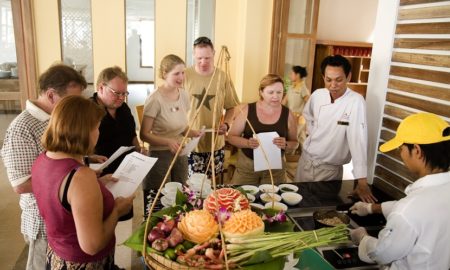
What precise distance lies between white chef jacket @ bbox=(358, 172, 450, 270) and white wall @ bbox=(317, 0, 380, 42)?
5.23 metres

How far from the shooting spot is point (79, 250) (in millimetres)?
1395

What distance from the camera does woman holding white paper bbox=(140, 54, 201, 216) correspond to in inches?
100

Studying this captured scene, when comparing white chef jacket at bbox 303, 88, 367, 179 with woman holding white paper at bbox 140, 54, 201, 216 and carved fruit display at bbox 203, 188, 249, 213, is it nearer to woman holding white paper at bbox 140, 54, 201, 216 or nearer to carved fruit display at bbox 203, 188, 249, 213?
woman holding white paper at bbox 140, 54, 201, 216

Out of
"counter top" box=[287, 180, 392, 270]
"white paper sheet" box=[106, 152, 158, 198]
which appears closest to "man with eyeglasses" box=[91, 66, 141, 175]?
"white paper sheet" box=[106, 152, 158, 198]

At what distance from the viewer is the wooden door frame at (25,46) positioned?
416 cm

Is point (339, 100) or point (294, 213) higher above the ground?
point (339, 100)

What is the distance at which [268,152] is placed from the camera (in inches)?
90.9

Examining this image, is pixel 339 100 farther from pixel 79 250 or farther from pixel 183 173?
pixel 79 250

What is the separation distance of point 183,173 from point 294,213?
122 cm

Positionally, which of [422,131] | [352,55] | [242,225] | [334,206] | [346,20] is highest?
[346,20]

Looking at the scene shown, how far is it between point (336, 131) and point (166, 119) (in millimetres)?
1217

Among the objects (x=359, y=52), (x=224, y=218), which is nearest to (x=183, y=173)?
(x=224, y=218)

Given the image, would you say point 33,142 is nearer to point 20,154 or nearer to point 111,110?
point 20,154

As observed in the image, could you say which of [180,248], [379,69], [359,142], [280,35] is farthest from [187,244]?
[280,35]
